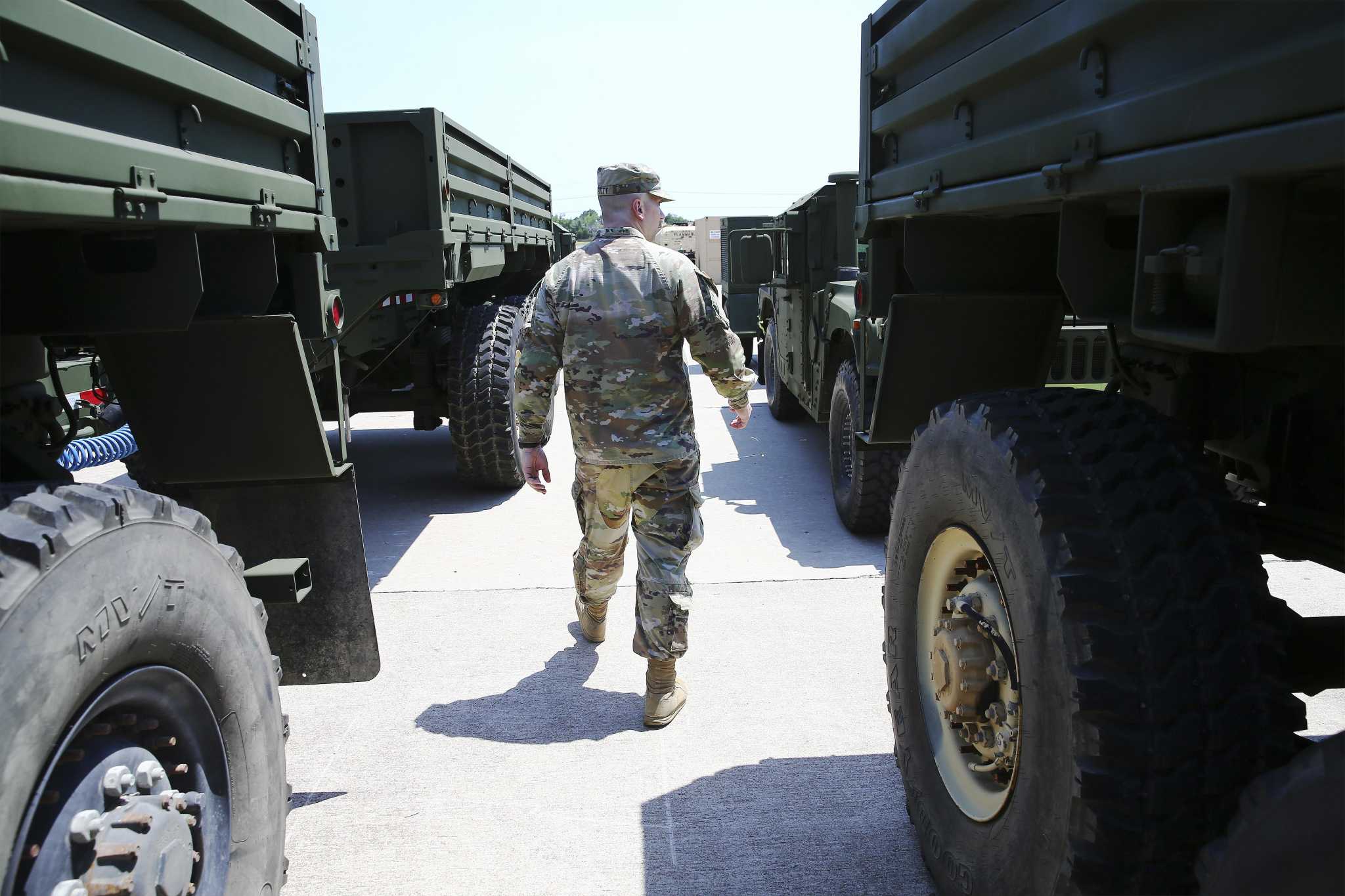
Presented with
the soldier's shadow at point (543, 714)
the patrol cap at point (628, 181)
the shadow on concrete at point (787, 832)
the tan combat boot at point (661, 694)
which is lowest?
the soldier's shadow at point (543, 714)

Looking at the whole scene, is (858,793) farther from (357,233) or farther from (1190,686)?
(357,233)

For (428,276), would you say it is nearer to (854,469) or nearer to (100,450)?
Result: (854,469)

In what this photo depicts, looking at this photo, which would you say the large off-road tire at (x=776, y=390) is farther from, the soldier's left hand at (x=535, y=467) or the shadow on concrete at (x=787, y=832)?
the shadow on concrete at (x=787, y=832)

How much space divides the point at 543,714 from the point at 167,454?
1.57 metres

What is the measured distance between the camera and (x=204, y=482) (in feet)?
9.25

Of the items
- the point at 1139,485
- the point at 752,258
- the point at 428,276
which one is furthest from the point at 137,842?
the point at 752,258

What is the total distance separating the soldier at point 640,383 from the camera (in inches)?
138

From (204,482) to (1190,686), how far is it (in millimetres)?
2359

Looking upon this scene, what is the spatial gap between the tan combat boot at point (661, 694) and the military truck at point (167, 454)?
982 millimetres

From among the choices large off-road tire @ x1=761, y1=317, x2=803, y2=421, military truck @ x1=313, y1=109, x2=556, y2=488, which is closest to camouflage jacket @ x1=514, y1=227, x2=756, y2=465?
military truck @ x1=313, y1=109, x2=556, y2=488

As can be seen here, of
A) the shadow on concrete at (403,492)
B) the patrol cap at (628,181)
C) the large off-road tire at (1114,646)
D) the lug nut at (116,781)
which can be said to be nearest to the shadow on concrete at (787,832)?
the large off-road tire at (1114,646)

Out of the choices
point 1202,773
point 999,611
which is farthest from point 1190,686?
point 999,611

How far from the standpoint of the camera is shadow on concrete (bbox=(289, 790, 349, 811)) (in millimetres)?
3130

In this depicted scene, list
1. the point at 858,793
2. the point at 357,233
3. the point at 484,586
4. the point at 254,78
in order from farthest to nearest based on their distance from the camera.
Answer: the point at 357,233 < the point at 484,586 < the point at 858,793 < the point at 254,78
